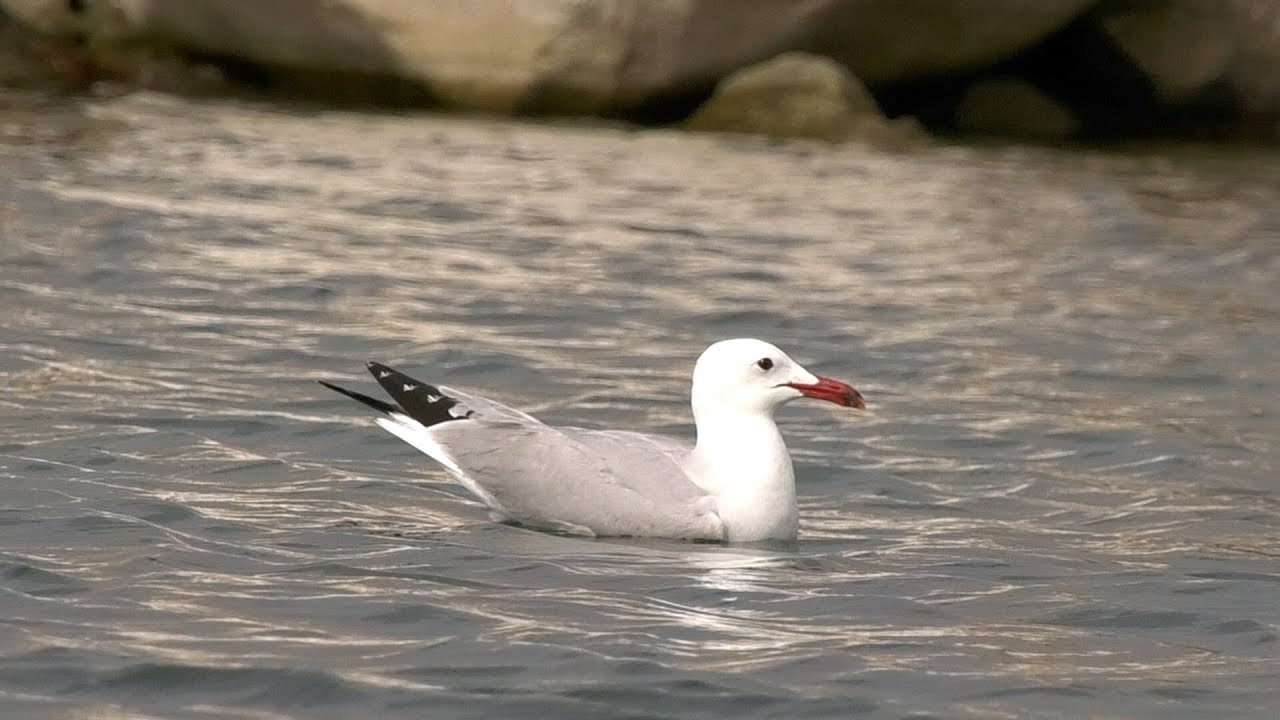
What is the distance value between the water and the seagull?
0.43ft

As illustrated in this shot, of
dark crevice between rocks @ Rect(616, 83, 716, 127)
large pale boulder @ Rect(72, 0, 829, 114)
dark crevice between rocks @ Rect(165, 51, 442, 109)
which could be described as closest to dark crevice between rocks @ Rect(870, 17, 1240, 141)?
dark crevice between rocks @ Rect(616, 83, 716, 127)

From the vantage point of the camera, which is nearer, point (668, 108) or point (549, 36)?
point (549, 36)

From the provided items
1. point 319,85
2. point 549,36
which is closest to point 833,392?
point 549,36

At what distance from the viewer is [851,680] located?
549 centimetres

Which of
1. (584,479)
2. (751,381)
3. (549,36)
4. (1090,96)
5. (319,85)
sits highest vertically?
(549,36)

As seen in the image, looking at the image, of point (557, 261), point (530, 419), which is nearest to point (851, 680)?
point (530, 419)

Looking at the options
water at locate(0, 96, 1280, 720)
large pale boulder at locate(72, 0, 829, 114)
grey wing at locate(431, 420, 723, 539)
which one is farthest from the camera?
large pale boulder at locate(72, 0, 829, 114)

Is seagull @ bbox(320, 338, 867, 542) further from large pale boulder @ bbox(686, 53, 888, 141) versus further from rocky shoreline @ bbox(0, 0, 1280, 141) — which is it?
large pale boulder @ bbox(686, 53, 888, 141)

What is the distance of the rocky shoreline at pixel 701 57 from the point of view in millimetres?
18906

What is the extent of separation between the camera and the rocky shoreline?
1891cm

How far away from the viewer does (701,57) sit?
19.2 metres

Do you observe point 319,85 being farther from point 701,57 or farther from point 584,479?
point 584,479

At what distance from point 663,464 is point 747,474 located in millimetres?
255

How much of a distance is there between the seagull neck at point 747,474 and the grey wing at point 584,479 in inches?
2.2
